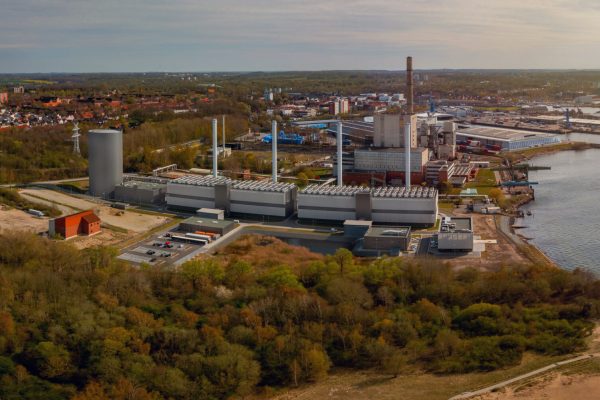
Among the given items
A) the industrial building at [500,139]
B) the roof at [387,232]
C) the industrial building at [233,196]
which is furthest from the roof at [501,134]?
the roof at [387,232]

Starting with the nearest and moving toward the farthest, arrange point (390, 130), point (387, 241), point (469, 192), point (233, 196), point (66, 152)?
1. point (387, 241)
2. point (233, 196)
3. point (469, 192)
4. point (390, 130)
5. point (66, 152)

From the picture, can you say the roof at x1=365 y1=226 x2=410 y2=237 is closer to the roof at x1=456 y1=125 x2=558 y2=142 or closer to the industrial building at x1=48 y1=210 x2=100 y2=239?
the industrial building at x1=48 y1=210 x2=100 y2=239

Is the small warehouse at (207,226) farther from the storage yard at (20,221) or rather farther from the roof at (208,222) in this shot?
the storage yard at (20,221)

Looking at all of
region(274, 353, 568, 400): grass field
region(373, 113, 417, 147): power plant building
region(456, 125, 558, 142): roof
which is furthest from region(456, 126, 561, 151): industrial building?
region(274, 353, 568, 400): grass field

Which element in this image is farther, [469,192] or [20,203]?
[469,192]

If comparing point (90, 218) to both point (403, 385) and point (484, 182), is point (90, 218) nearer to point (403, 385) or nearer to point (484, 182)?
point (403, 385)

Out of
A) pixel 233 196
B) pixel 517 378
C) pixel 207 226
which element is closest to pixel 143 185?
pixel 233 196
